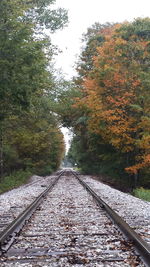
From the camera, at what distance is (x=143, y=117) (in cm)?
2280

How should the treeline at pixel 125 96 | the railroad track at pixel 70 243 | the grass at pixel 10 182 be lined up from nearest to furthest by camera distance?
the railroad track at pixel 70 243 < the grass at pixel 10 182 < the treeline at pixel 125 96

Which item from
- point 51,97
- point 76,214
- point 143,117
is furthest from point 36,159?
point 76,214

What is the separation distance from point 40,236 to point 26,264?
1.80m

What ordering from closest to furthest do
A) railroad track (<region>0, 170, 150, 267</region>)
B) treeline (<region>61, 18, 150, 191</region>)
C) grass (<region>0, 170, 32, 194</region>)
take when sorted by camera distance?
railroad track (<region>0, 170, 150, 267</region>) → grass (<region>0, 170, 32, 194</region>) → treeline (<region>61, 18, 150, 191</region>)

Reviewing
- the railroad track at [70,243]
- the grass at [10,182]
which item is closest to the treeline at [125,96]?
the grass at [10,182]

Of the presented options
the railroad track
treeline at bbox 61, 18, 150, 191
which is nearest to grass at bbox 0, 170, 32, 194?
treeline at bbox 61, 18, 150, 191

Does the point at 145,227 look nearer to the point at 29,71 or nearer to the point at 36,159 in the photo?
the point at 29,71

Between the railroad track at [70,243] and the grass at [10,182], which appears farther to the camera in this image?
the grass at [10,182]

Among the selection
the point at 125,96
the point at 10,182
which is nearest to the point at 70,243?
the point at 125,96

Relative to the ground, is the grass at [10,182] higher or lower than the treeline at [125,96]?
lower

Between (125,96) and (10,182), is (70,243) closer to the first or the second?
(125,96)

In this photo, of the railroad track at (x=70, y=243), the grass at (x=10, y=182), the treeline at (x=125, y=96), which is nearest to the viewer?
the railroad track at (x=70, y=243)

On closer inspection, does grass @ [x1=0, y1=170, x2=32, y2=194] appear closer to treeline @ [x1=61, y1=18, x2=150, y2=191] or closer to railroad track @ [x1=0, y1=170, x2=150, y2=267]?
treeline @ [x1=61, y1=18, x2=150, y2=191]

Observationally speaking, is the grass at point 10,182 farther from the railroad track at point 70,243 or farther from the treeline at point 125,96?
the railroad track at point 70,243
